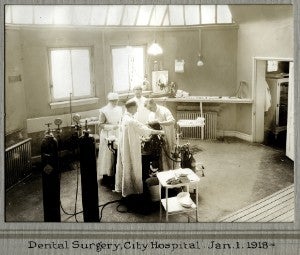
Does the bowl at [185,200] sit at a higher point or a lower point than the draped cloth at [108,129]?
lower

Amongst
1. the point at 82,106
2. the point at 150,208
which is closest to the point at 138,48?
the point at 82,106

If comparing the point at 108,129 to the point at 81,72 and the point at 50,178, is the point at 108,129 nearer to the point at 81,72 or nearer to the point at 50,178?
the point at 81,72

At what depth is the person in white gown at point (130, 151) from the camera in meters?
5.13

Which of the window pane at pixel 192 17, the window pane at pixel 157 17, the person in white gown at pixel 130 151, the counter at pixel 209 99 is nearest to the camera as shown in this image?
the person in white gown at pixel 130 151

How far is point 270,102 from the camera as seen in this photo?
8258mm

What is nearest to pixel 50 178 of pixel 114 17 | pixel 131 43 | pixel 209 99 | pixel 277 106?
pixel 114 17

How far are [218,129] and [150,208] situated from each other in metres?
3.79

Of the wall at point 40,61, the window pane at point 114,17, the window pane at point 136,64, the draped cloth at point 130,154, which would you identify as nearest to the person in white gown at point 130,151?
the draped cloth at point 130,154

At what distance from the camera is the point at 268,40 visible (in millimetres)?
6953

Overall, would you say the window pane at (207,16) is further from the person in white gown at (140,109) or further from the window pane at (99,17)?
the person in white gown at (140,109)

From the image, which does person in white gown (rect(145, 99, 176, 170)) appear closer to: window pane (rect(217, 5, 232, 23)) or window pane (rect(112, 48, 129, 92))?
window pane (rect(112, 48, 129, 92))

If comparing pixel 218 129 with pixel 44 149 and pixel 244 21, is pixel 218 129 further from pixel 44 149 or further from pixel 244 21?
pixel 44 149

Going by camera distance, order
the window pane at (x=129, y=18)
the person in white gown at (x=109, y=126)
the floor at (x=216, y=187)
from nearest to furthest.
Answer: the floor at (x=216, y=187), the person in white gown at (x=109, y=126), the window pane at (x=129, y=18)

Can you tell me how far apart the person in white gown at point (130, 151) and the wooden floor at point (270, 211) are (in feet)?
4.65
